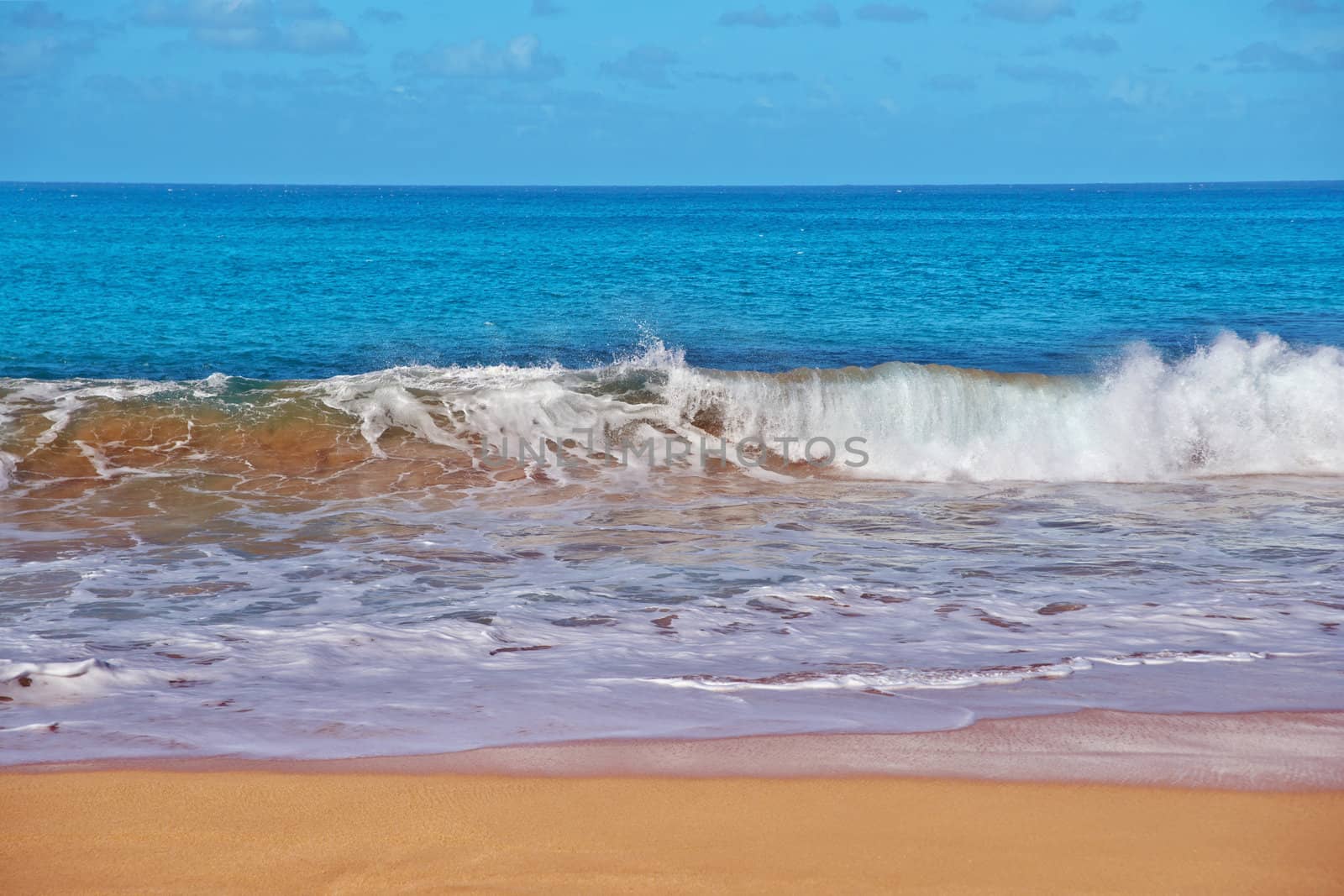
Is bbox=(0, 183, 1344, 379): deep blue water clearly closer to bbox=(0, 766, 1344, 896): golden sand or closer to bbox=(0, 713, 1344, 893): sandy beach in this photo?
bbox=(0, 713, 1344, 893): sandy beach

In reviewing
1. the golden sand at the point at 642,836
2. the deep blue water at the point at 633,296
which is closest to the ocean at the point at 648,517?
the deep blue water at the point at 633,296

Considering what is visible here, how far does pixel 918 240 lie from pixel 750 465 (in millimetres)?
41325

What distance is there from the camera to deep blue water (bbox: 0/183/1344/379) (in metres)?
18.9

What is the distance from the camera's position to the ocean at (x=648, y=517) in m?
4.93

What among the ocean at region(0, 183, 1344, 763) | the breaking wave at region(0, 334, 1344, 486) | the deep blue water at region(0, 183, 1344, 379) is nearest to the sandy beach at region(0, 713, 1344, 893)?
the ocean at region(0, 183, 1344, 763)

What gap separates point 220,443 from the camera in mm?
11797

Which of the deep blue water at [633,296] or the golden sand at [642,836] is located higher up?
the deep blue water at [633,296]

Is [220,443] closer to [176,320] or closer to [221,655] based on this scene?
[221,655]

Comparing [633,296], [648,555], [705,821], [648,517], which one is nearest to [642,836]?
[705,821]

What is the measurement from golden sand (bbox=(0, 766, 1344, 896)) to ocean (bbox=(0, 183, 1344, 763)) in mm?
428

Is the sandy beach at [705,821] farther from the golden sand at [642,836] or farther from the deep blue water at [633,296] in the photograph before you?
the deep blue water at [633,296]

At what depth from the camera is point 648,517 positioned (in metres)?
9.22

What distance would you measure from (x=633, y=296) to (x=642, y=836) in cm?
2444

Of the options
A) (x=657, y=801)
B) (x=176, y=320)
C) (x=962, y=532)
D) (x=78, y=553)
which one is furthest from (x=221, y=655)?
(x=176, y=320)
